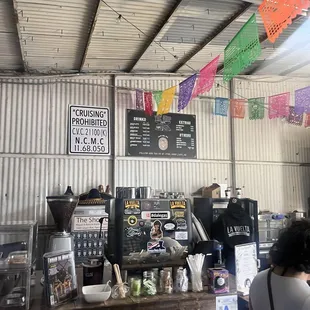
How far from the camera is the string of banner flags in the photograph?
229 cm

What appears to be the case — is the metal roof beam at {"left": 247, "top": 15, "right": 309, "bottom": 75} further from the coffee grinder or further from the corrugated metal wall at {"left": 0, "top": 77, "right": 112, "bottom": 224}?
the coffee grinder

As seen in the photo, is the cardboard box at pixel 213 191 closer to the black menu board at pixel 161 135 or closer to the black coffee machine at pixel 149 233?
the black menu board at pixel 161 135

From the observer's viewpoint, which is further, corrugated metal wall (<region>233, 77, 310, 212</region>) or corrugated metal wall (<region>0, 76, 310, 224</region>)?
corrugated metal wall (<region>233, 77, 310, 212</region>)

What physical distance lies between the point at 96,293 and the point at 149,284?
387 mm

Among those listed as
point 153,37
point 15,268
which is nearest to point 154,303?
point 15,268

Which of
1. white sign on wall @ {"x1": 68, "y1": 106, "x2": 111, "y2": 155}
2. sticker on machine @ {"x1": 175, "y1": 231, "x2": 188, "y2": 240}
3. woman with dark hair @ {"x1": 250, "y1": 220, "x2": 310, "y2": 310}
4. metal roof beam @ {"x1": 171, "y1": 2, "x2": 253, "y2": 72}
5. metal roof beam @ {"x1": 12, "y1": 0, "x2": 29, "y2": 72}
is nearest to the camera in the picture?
woman with dark hair @ {"x1": 250, "y1": 220, "x2": 310, "y2": 310}

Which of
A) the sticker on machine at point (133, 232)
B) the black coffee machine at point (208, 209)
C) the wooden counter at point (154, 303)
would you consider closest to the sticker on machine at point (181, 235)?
the sticker on machine at point (133, 232)

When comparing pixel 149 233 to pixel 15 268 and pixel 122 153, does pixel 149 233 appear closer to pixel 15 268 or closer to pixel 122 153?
pixel 15 268

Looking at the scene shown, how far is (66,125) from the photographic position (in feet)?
16.9

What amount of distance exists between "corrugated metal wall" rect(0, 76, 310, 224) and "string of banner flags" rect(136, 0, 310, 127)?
366 mm

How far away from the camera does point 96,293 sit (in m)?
2.10

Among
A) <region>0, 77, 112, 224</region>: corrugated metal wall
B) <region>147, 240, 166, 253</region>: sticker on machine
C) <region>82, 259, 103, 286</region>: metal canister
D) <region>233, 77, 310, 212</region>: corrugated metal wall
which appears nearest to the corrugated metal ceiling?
<region>0, 77, 112, 224</region>: corrugated metal wall

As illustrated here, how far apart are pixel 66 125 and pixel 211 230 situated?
273cm

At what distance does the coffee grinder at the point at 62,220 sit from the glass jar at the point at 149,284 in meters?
1.14
